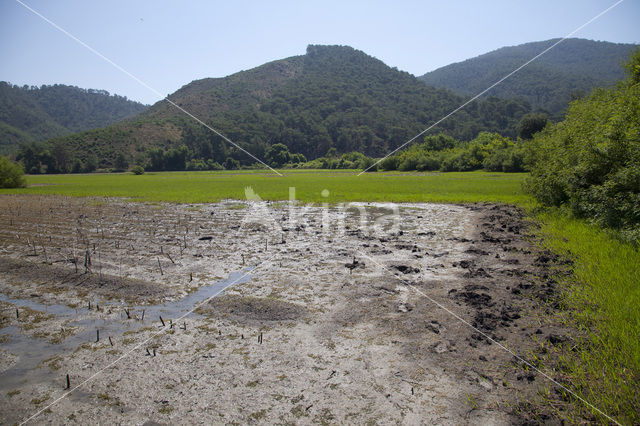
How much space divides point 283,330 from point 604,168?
1255cm

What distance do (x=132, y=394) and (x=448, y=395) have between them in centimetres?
403

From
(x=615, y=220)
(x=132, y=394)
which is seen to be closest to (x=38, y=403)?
(x=132, y=394)

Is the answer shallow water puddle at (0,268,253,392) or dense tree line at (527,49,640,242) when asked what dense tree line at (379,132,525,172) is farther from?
shallow water puddle at (0,268,253,392)

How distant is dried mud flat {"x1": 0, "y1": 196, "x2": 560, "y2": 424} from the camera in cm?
447

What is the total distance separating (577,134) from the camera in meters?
15.9

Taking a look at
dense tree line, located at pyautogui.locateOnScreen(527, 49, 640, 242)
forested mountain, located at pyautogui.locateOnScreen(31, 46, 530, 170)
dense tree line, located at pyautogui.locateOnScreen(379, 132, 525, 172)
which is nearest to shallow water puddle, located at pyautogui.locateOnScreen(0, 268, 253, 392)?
dense tree line, located at pyautogui.locateOnScreen(527, 49, 640, 242)

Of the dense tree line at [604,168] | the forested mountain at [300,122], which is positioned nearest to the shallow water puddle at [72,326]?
the dense tree line at [604,168]

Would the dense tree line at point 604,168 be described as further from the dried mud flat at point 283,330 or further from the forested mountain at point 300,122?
the forested mountain at point 300,122

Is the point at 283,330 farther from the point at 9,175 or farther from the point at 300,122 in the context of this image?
the point at 300,122

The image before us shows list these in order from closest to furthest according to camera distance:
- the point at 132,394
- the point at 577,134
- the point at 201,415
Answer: the point at 201,415
the point at 132,394
the point at 577,134

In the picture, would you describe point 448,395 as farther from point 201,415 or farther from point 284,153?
point 284,153

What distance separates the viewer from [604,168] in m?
12.5

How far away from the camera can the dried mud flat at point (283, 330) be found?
4.47 metres

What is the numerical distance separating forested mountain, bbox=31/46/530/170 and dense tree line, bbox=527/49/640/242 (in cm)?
11767
